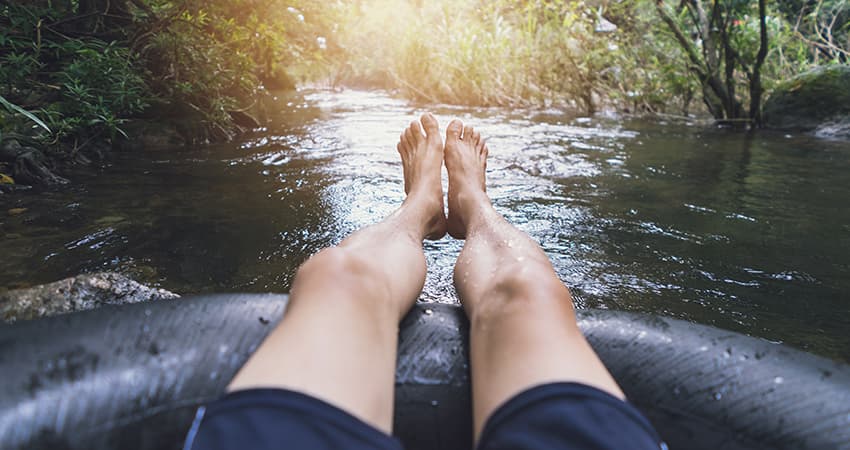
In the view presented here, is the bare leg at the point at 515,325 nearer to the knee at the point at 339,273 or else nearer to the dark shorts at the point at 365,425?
the dark shorts at the point at 365,425

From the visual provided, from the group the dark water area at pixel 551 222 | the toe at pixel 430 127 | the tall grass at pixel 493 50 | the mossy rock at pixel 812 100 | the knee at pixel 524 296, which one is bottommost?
the dark water area at pixel 551 222

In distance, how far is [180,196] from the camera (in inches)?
106

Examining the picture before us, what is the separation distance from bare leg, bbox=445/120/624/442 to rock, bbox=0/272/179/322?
2.88 ft

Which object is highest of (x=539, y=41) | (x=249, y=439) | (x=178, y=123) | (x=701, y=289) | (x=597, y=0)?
(x=597, y=0)

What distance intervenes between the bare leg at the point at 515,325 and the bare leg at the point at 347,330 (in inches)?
5.9

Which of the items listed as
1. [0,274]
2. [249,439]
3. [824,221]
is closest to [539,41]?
[824,221]

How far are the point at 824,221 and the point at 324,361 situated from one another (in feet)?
8.94

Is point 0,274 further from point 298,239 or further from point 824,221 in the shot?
point 824,221

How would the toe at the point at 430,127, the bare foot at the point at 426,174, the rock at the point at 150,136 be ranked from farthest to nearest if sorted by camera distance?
the rock at the point at 150,136
the toe at the point at 430,127
the bare foot at the point at 426,174

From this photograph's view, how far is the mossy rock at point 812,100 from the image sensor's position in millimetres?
5605

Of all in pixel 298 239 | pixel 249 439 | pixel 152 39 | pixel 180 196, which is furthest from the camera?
pixel 152 39

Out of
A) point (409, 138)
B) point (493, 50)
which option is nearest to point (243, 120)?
point (409, 138)

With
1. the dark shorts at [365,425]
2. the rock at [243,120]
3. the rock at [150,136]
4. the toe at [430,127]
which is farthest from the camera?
the rock at [243,120]

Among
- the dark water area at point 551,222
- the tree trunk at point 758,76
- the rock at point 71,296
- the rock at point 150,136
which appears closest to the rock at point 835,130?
the tree trunk at point 758,76
